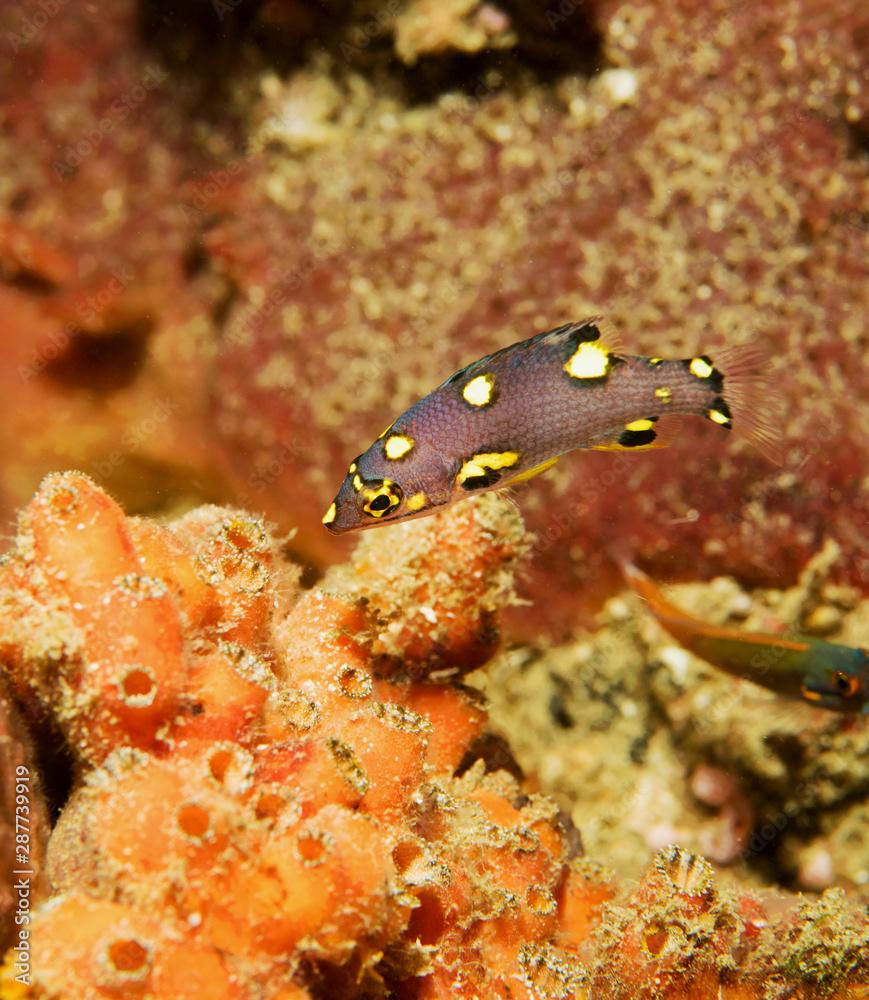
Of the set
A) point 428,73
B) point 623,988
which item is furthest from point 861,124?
point 623,988

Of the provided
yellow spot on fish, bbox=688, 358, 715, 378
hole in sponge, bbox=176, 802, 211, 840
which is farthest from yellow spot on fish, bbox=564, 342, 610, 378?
hole in sponge, bbox=176, 802, 211, 840

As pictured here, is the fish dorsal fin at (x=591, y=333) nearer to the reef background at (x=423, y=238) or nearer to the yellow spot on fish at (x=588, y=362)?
the yellow spot on fish at (x=588, y=362)

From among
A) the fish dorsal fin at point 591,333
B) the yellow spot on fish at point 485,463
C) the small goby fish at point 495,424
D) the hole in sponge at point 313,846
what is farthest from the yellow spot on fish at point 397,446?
the hole in sponge at point 313,846

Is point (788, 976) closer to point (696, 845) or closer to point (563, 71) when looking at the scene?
point (696, 845)

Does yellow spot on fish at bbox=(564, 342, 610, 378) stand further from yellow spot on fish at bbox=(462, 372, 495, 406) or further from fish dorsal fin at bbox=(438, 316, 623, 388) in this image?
yellow spot on fish at bbox=(462, 372, 495, 406)

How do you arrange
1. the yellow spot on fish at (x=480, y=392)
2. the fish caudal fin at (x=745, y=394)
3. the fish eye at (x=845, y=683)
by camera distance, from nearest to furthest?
the yellow spot on fish at (x=480, y=392), the fish caudal fin at (x=745, y=394), the fish eye at (x=845, y=683)
